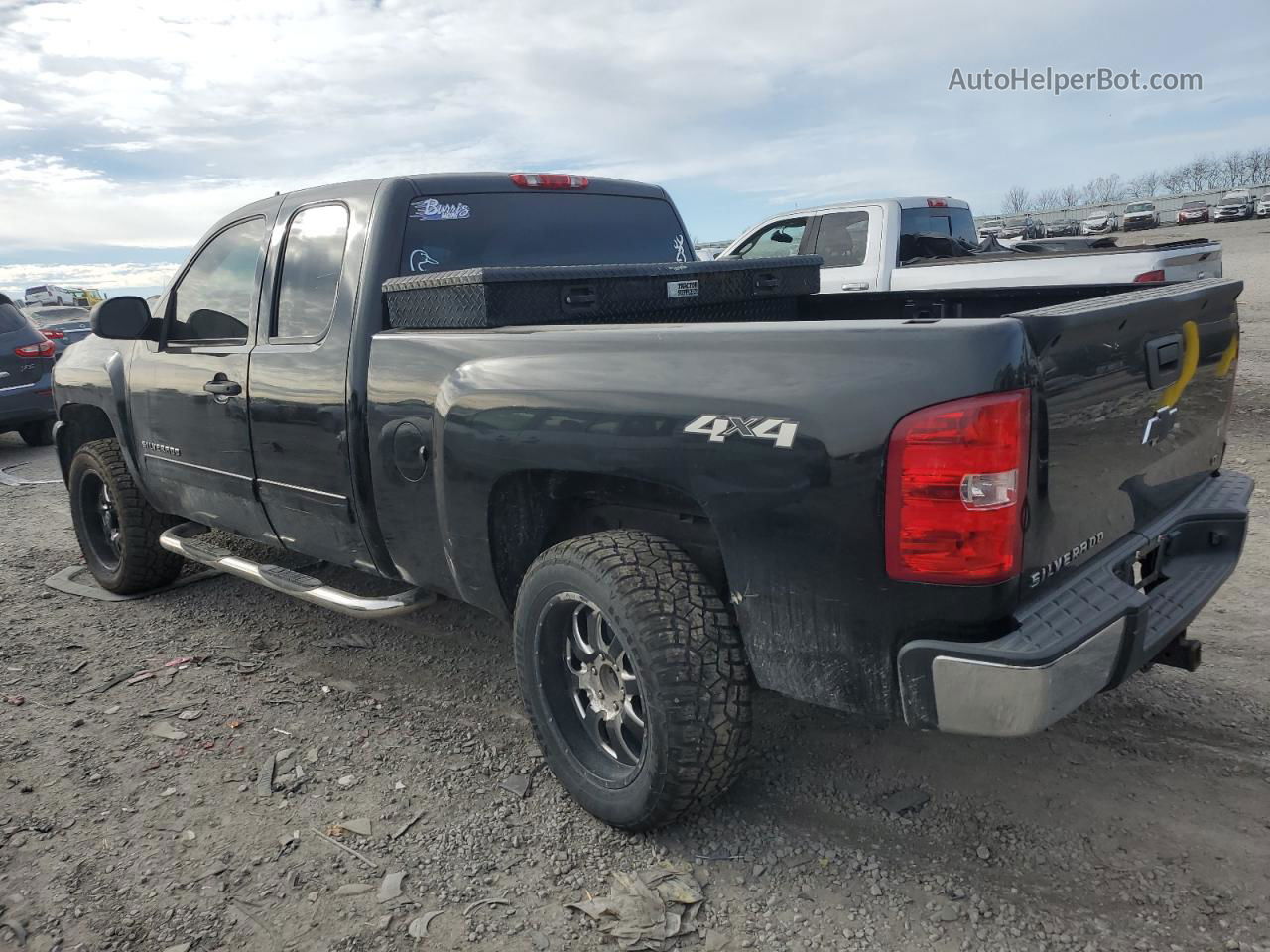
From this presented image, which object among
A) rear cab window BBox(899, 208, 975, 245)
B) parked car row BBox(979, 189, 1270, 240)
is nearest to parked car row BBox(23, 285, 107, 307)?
rear cab window BBox(899, 208, 975, 245)

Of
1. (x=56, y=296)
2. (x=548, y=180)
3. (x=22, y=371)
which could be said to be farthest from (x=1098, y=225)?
(x=548, y=180)

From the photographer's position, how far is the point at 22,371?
9.82m

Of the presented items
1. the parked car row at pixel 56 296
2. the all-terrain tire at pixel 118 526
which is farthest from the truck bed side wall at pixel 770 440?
the parked car row at pixel 56 296

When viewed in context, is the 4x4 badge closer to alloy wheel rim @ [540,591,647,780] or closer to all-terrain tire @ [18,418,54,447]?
alloy wheel rim @ [540,591,647,780]

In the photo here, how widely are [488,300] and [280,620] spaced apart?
2528 millimetres

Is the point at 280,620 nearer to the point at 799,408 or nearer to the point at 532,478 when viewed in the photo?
the point at 532,478

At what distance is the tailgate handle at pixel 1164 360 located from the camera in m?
A: 2.61

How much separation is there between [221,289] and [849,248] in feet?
20.6

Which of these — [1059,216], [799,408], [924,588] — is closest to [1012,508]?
[924,588]

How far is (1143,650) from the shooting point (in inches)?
95.7

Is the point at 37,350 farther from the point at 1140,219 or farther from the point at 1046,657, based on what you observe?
the point at 1140,219

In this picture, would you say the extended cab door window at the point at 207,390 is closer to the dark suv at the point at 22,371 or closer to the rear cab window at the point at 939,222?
the dark suv at the point at 22,371

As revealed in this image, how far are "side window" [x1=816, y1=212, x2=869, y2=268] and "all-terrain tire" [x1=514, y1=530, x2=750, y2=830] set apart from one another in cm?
695

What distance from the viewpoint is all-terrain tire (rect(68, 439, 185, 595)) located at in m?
5.02
